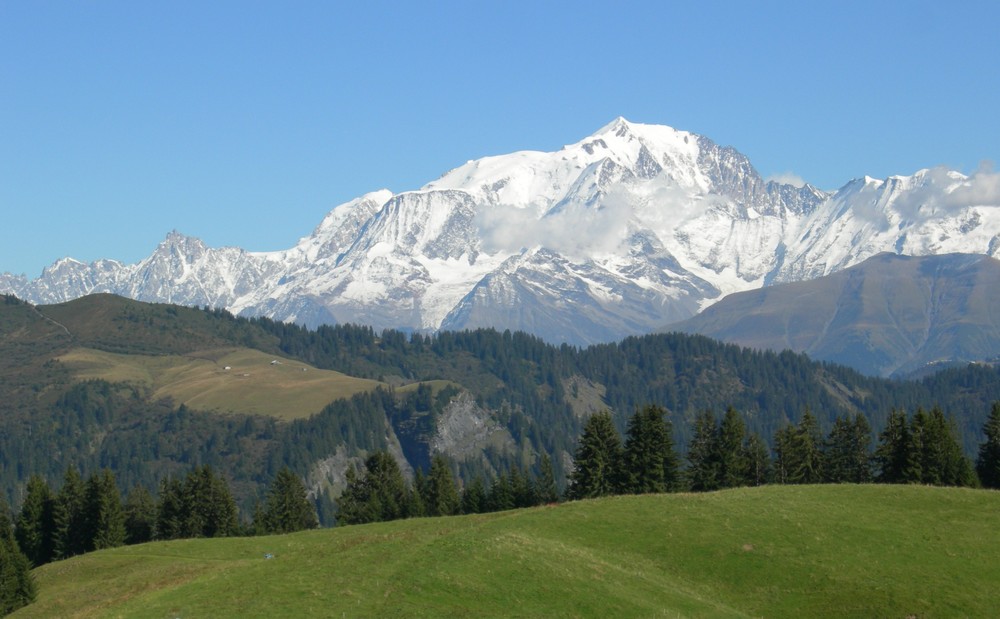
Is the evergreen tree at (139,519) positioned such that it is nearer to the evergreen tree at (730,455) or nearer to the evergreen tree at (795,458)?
the evergreen tree at (730,455)

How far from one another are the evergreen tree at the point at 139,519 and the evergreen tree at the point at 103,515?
3.97 metres

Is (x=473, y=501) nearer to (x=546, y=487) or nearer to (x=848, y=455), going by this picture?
(x=546, y=487)

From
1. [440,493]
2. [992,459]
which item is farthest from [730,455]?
[440,493]

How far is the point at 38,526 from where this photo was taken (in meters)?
126

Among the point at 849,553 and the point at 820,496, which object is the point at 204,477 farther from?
the point at 849,553

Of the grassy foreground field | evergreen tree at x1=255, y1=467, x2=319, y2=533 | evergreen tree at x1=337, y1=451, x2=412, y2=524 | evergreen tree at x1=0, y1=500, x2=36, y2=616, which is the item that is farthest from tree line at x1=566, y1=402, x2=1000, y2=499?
evergreen tree at x1=0, y1=500, x2=36, y2=616

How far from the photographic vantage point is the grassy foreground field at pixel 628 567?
2544 inches

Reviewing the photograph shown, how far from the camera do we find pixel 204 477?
136125 millimetres

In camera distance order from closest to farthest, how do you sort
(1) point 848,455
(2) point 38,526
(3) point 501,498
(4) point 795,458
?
(2) point 38,526
(4) point 795,458
(1) point 848,455
(3) point 501,498

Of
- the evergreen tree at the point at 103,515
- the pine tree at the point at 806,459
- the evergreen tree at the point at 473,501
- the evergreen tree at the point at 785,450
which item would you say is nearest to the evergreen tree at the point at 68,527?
the evergreen tree at the point at 103,515

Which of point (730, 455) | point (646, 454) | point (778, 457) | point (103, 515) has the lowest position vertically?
point (103, 515)

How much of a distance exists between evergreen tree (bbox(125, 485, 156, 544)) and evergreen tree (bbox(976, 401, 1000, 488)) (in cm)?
9013

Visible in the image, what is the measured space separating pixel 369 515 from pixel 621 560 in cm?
6762

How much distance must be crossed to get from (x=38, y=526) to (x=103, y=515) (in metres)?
8.30
